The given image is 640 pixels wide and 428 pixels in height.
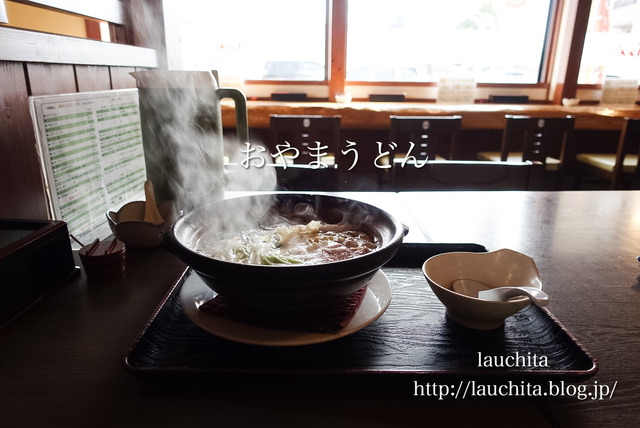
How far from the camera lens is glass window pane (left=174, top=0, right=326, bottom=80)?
4.96 metres

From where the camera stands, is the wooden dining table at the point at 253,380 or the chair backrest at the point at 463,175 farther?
the chair backrest at the point at 463,175

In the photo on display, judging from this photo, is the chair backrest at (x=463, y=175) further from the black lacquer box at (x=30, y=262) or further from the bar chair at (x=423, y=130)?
the black lacquer box at (x=30, y=262)

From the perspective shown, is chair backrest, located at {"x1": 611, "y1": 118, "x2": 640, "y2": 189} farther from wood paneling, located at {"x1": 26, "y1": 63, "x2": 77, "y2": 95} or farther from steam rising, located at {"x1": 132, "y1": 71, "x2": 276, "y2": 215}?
wood paneling, located at {"x1": 26, "y1": 63, "x2": 77, "y2": 95}

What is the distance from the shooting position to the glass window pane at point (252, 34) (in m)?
4.96

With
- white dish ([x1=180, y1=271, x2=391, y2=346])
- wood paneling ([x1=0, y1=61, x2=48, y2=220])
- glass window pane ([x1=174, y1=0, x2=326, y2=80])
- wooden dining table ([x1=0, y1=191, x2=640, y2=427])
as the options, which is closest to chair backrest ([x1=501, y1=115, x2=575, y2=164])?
glass window pane ([x1=174, y1=0, x2=326, y2=80])

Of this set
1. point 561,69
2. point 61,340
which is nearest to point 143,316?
point 61,340

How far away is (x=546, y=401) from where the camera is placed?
24.8 inches

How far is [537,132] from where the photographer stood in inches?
147

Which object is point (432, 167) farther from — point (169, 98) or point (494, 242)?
point (169, 98)

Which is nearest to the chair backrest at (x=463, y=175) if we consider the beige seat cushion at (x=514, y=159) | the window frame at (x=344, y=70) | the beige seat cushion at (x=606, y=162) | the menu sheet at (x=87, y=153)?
→ the menu sheet at (x=87, y=153)

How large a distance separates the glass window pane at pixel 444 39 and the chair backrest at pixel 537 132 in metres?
1.54

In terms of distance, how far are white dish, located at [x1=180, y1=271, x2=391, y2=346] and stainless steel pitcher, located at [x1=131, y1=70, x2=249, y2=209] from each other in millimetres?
481

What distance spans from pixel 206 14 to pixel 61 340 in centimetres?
499

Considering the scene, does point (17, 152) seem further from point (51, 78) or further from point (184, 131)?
point (184, 131)
